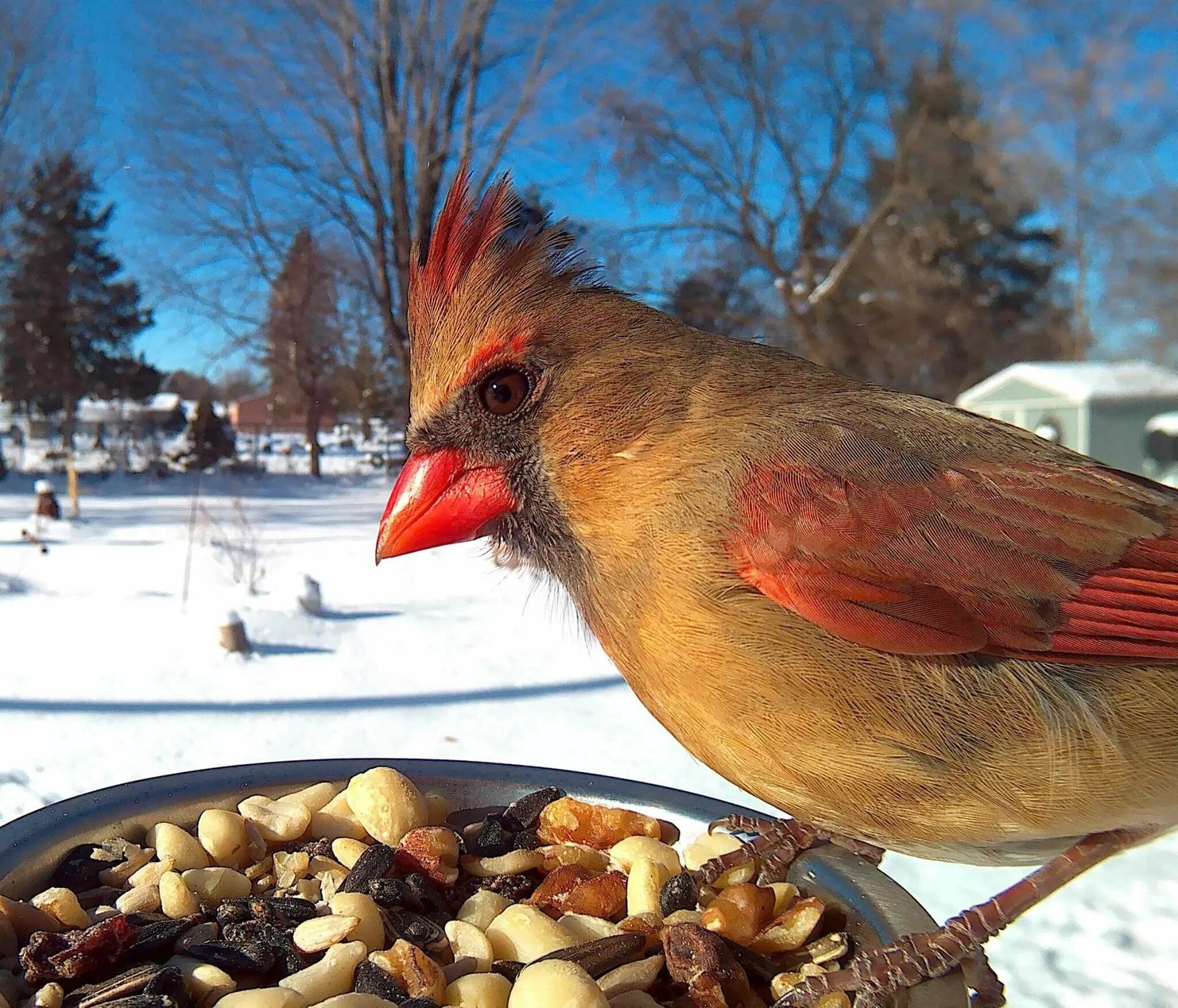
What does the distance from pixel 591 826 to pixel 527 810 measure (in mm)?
89

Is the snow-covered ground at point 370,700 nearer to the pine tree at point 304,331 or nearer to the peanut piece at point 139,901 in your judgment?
the peanut piece at point 139,901

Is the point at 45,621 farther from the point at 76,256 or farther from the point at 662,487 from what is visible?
the point at 76,256

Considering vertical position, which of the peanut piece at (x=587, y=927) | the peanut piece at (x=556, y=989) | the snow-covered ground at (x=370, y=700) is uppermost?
the peanut piece at (x=556, y=989)

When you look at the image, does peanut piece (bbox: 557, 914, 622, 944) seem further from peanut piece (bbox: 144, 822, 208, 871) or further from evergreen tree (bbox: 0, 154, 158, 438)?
evergreen tree (bbox: 0, 154, 158, 438)

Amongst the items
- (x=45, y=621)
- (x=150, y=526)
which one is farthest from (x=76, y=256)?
(x=45, y=621)

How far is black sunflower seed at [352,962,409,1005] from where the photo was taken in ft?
2.65

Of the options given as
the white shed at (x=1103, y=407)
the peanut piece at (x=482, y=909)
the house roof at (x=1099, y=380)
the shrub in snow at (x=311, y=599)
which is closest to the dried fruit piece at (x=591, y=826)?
the peanut piece at (x=482, y=909)

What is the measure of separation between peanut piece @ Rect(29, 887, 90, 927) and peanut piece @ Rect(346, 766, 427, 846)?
29 cm

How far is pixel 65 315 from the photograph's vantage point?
13.9m

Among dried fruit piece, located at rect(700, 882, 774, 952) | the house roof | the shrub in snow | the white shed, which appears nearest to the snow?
the white shed

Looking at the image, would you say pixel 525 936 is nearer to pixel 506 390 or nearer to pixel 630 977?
pixel 630 977

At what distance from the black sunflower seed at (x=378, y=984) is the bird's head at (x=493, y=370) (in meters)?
0.40

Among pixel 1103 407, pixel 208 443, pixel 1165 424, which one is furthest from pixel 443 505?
pixel 208 443

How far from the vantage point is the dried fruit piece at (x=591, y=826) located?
110cm
